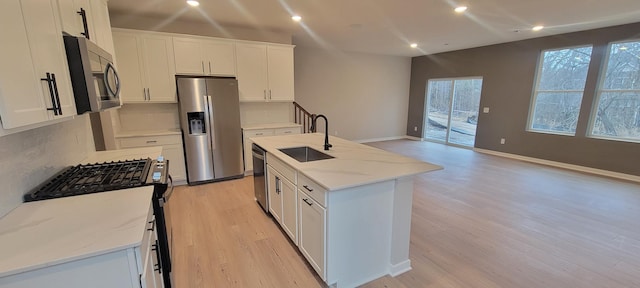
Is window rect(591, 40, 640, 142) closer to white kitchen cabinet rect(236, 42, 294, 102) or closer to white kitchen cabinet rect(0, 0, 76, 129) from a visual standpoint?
white kitchen cabinet rect(236, 42, 294, 102)

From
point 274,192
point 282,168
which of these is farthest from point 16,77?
point 274,192

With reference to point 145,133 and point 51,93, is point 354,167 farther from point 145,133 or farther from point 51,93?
point 145,133

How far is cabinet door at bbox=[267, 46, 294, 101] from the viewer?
4621 mm

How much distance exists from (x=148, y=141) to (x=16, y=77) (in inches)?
120

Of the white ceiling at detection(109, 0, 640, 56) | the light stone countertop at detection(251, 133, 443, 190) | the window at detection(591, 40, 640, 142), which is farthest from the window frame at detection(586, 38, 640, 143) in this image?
the light stone countertop at detection(251, 133, 443, 190)

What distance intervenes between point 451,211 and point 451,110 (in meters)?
4.75

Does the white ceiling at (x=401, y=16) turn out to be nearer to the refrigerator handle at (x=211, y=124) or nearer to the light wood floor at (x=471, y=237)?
the refrigerator handle at (x=211, y=124)

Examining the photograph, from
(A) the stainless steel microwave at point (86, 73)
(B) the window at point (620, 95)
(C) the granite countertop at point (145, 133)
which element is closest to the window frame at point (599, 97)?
(B) the window at point (620, 95)

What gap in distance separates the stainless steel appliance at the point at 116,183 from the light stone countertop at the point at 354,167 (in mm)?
921

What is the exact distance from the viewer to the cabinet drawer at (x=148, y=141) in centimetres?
359

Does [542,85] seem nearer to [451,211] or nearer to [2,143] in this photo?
[451,211]

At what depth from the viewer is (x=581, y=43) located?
4730 mm

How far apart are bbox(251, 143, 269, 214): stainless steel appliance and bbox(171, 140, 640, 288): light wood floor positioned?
16cm

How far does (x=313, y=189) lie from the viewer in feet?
6.11
